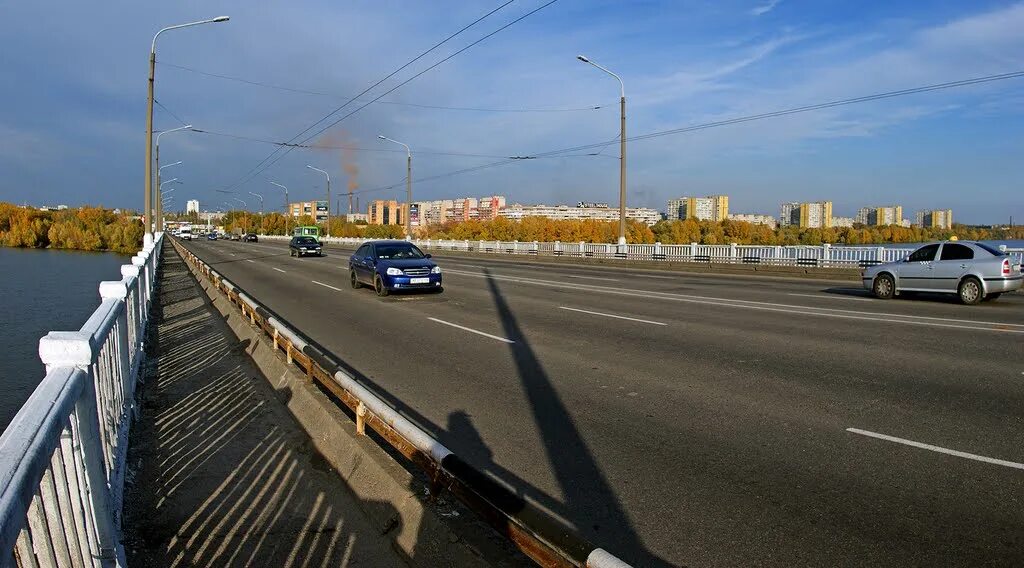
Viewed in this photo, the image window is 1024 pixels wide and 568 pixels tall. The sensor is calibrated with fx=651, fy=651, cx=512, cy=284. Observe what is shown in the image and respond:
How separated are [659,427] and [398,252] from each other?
14816 millimetres

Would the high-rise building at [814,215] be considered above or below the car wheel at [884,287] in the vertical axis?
above

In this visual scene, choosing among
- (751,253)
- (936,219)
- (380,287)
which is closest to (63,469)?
(380,287)

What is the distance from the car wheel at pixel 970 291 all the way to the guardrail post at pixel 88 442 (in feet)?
62.0

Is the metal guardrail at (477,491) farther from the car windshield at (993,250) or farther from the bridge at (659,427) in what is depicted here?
the car windshield at (993,250)

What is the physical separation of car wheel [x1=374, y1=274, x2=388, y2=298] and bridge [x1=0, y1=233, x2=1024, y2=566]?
4.74m

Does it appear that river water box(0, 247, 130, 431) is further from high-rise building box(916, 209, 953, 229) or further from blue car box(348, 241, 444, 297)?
high-rise building box(916, 209, 953, 229)

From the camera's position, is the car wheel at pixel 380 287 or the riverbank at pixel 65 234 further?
the riverbank at pixel 65 234

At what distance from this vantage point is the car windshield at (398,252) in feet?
64.5

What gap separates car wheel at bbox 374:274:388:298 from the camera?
18.6 metres

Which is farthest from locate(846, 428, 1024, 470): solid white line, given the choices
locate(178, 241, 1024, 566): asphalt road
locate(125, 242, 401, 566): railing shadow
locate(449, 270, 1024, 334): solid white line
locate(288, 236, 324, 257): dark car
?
locate(288, 236, 324, 257): dark car

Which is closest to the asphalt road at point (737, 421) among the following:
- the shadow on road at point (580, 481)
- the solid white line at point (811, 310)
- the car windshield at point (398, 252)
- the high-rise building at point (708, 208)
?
the shadow on road at point (580, 481)

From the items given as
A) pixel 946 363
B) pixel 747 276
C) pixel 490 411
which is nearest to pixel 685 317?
pixel 946 363

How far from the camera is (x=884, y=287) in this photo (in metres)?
18.3

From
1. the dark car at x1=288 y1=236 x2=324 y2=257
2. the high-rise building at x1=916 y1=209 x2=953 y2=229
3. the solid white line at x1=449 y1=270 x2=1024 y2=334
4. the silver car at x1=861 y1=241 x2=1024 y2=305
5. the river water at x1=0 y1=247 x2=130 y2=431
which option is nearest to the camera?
the solid white line at x1=449 y1=270 x2=1024 y2=334
